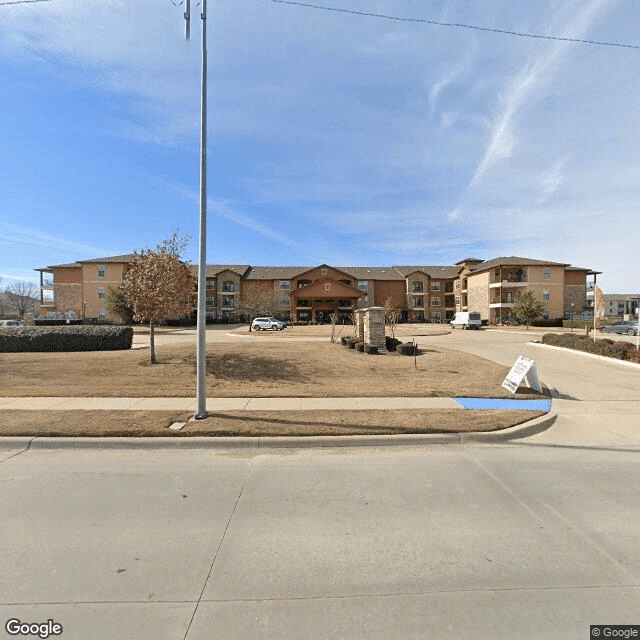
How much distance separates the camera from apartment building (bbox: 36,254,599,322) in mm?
53938

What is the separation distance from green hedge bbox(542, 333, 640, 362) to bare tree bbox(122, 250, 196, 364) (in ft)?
55.5

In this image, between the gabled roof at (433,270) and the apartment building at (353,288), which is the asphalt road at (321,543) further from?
the gabled roof at (433,270)

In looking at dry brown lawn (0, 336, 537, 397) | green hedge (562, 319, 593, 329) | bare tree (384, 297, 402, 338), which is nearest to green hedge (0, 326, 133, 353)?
dry brown lawn (0, 336, 537, 397)

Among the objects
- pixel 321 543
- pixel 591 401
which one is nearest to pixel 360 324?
pixel 591 401

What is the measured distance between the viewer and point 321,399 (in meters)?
8.48

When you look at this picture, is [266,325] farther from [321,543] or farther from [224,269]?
[321,543]

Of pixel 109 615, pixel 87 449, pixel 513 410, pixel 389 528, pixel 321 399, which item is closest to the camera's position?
pixel 109 615

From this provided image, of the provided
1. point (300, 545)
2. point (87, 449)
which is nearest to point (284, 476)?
point (300, 545)

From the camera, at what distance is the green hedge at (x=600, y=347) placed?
47.3 ft

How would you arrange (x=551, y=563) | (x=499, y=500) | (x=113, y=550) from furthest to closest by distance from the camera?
(x=499, y=500), (x=113, y=550), (x=551, y=563)

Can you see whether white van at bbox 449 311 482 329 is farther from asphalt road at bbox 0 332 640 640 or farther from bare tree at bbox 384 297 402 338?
asphalt road at bbox 0 332 640 640

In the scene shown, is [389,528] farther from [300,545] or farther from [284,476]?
[284,476]

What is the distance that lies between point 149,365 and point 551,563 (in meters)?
11.8

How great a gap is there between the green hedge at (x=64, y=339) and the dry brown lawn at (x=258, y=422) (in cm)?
898
